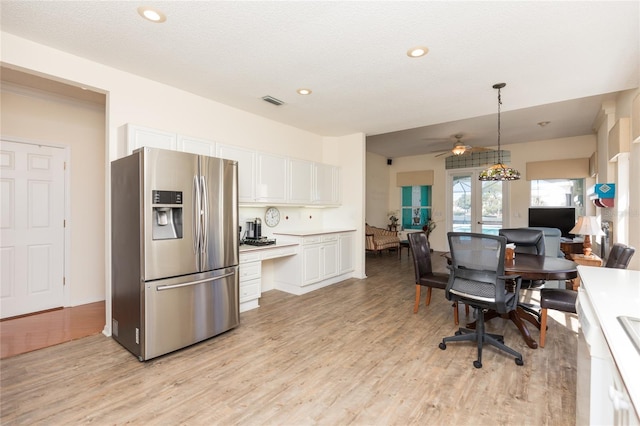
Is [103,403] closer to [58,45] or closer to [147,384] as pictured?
[147,384]

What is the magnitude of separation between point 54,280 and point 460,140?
789cm

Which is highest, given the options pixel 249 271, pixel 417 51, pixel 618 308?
pixel 417 51

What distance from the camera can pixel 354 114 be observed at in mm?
4398

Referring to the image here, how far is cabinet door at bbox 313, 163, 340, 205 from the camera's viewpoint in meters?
5.25

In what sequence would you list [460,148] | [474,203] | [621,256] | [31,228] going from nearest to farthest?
[621,256] < [31,228] < [460,148] < [474,203]

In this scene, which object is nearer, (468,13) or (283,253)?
(468,13)

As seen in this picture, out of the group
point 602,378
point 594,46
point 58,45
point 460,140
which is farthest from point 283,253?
point 460,140

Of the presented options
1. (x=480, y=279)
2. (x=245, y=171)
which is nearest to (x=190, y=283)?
(x=245, y=171)

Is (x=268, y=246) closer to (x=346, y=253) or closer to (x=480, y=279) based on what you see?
(x=346, y=253)

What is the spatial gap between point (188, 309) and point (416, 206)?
7769mm

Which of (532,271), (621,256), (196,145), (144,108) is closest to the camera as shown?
(621,256)

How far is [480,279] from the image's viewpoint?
2.57 meters

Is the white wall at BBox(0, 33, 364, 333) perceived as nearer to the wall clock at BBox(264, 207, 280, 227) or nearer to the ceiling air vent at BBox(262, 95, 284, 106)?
the ceiling air vent at BBox(262, 95, 284, 106)

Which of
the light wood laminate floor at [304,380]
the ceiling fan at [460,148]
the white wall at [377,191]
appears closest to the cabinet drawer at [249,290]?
the light wood laminate floor at [304,380]
